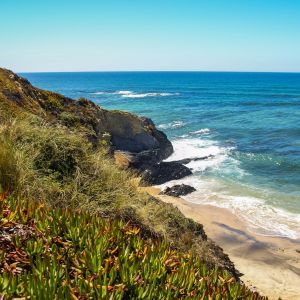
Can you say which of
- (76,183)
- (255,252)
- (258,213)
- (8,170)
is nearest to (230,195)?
(258,213)

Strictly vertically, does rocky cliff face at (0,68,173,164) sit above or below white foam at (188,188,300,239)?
above

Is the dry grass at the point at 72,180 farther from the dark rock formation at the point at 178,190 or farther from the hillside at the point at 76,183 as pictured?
the dark rock formation at the point at 178,190

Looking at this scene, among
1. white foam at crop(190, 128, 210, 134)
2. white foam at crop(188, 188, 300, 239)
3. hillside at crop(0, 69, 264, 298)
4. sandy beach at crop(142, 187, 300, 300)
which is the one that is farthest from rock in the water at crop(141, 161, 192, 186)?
white foam at crop(190, 128, 210, 134)

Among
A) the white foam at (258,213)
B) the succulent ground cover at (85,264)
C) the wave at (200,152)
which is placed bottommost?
the white foam at (258,213)

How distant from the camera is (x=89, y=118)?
18312 millimetres

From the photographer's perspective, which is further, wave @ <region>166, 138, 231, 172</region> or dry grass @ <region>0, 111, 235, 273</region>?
wave @ <region>166, 138, 231, 172</region>

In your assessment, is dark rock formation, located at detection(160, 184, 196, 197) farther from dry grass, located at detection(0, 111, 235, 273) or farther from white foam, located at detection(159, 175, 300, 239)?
dry grass, located at detection(0, 111, 235, 273)

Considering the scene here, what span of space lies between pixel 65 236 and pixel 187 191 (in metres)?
17.0

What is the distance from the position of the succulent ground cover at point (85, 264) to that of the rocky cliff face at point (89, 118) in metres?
8.01

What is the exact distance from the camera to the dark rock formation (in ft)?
71.2

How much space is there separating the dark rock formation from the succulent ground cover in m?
15.6

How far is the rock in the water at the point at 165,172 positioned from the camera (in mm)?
24250

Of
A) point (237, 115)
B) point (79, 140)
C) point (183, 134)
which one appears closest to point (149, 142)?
point (183, 134)

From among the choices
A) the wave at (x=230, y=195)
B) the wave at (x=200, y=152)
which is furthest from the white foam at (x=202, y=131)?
the wave at (x=230, y=195)
